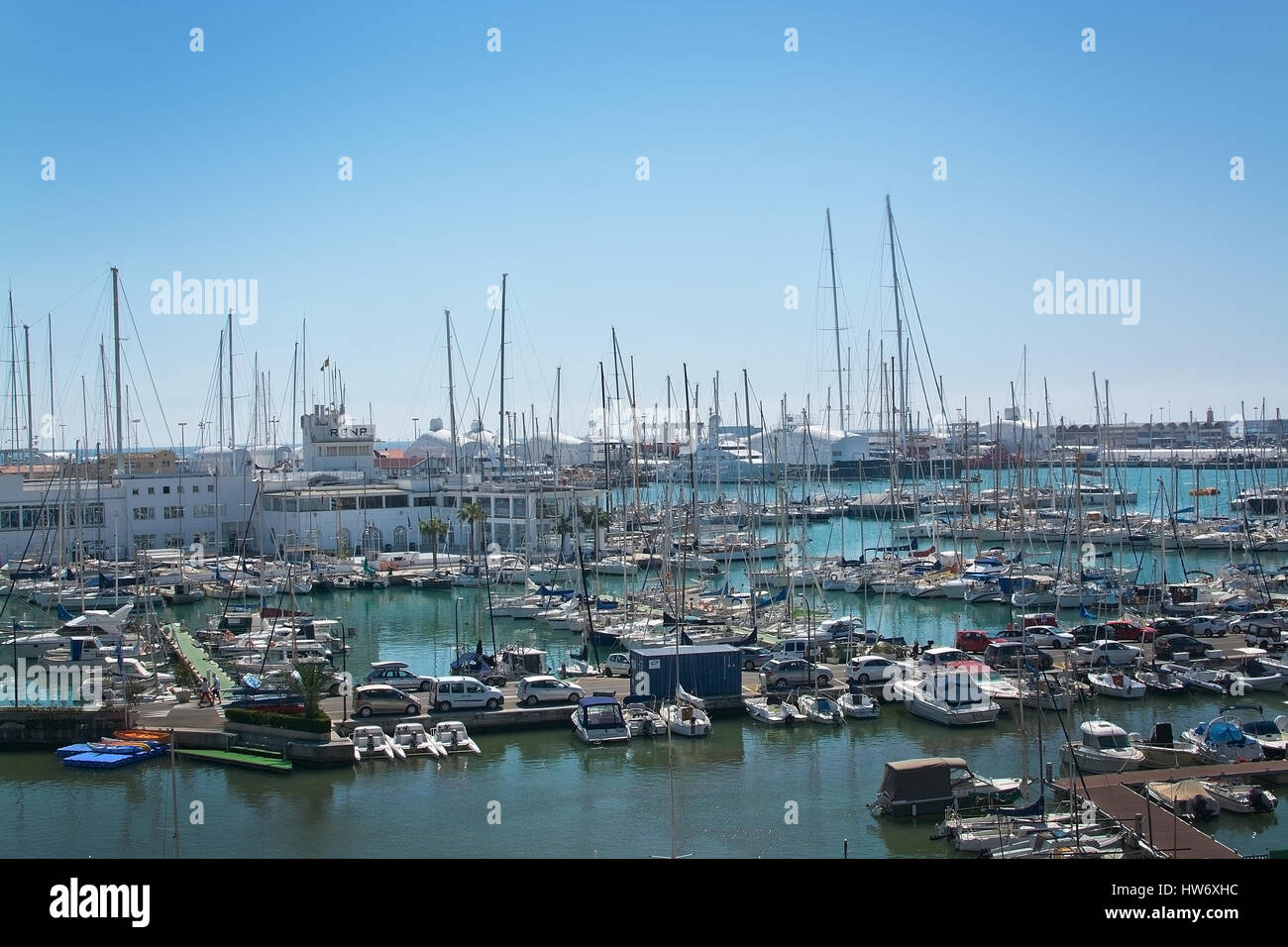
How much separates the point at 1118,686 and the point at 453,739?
39.4 ft

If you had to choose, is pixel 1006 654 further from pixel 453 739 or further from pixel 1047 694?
pixel 453 739

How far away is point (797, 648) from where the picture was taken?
2333 cm

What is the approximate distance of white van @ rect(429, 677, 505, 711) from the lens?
19266 mm

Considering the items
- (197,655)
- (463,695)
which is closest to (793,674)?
(463,695)

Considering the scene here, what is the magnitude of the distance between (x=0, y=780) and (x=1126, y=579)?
3005cm

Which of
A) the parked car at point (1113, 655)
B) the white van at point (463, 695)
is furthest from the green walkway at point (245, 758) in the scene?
the parked car at point (1113, 655)

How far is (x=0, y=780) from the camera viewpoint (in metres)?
17.0

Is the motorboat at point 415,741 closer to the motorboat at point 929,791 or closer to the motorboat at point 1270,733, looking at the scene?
the motorboat at point 929,791

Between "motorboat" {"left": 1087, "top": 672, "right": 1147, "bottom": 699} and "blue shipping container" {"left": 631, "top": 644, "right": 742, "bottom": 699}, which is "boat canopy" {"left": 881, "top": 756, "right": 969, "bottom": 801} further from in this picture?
"motorboat" {"left": 1087, "top": 672, "right": 1147, "bottom": 699}

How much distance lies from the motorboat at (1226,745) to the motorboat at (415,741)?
11.4 metres

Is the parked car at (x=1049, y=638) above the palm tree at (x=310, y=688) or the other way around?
the other way around

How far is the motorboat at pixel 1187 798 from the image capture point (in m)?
14.0
